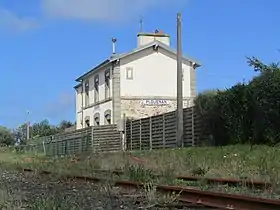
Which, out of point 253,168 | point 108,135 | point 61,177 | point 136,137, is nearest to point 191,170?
point 253,168

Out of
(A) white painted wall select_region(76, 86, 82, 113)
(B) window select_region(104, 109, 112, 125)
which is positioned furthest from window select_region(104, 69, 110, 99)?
(A) white painted wall select_region(76, 86, 82, 113)

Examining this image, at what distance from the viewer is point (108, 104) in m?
51.8

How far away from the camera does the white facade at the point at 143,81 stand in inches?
1992

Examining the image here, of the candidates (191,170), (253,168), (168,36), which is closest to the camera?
(253,168)

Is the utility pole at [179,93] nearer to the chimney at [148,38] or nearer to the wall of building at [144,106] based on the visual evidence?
the wall of building at [144,106]

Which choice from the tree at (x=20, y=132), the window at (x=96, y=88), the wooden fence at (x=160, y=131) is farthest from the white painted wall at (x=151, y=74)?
the tree at (x=20, y=132)

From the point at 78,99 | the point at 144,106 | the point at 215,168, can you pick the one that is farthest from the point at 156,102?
the point at 215,168

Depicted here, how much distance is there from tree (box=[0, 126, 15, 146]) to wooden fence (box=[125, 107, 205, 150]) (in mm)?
78892

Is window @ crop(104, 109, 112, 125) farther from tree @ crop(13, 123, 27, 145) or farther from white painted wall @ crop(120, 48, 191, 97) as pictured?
tree @ crop(13, 123, 27, 145)

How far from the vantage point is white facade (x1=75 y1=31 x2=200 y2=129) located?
1992 inches

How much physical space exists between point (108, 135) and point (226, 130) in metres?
18.0

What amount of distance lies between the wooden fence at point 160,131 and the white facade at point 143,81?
10104 millimetres

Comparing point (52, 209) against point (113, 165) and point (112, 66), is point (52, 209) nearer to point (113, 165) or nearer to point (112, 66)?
point (113, 165)

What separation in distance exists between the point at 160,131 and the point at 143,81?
17.6m
